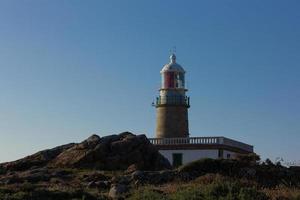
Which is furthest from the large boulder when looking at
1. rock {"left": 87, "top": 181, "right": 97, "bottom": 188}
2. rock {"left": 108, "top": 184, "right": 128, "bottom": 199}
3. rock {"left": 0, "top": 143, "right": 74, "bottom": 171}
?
rock {"left": 108, "top": 184, "right": 128, "bottom": 199}

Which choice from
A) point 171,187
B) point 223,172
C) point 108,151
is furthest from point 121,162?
point 171,187

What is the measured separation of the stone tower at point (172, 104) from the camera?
4885 cm

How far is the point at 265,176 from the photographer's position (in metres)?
19.2

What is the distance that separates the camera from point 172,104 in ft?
163

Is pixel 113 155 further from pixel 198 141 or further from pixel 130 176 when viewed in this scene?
pixel 198 141

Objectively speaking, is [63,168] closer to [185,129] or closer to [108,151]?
[108,151]

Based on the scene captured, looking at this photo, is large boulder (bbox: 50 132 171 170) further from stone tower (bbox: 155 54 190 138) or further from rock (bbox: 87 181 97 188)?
stone tower (bbox: 155 54 190 138)

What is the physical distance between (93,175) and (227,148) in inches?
992

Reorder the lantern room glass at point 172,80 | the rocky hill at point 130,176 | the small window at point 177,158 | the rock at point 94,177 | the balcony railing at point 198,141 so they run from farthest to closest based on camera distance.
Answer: the lantern room glass at point 172,80
the small window at point 177,158
the balcony railing at point 198,141
the rock at point 94,177
the rocky hill at point 130,176

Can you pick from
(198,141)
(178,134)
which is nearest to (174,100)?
(178,134)

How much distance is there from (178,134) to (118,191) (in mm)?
32385

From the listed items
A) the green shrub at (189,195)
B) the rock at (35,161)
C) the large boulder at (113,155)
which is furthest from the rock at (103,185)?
the rock at (35,161)

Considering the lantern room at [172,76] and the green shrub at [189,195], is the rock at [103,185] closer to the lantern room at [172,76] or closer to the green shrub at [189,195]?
the green shrub at [189,195]

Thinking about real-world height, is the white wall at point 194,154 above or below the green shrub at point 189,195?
above
